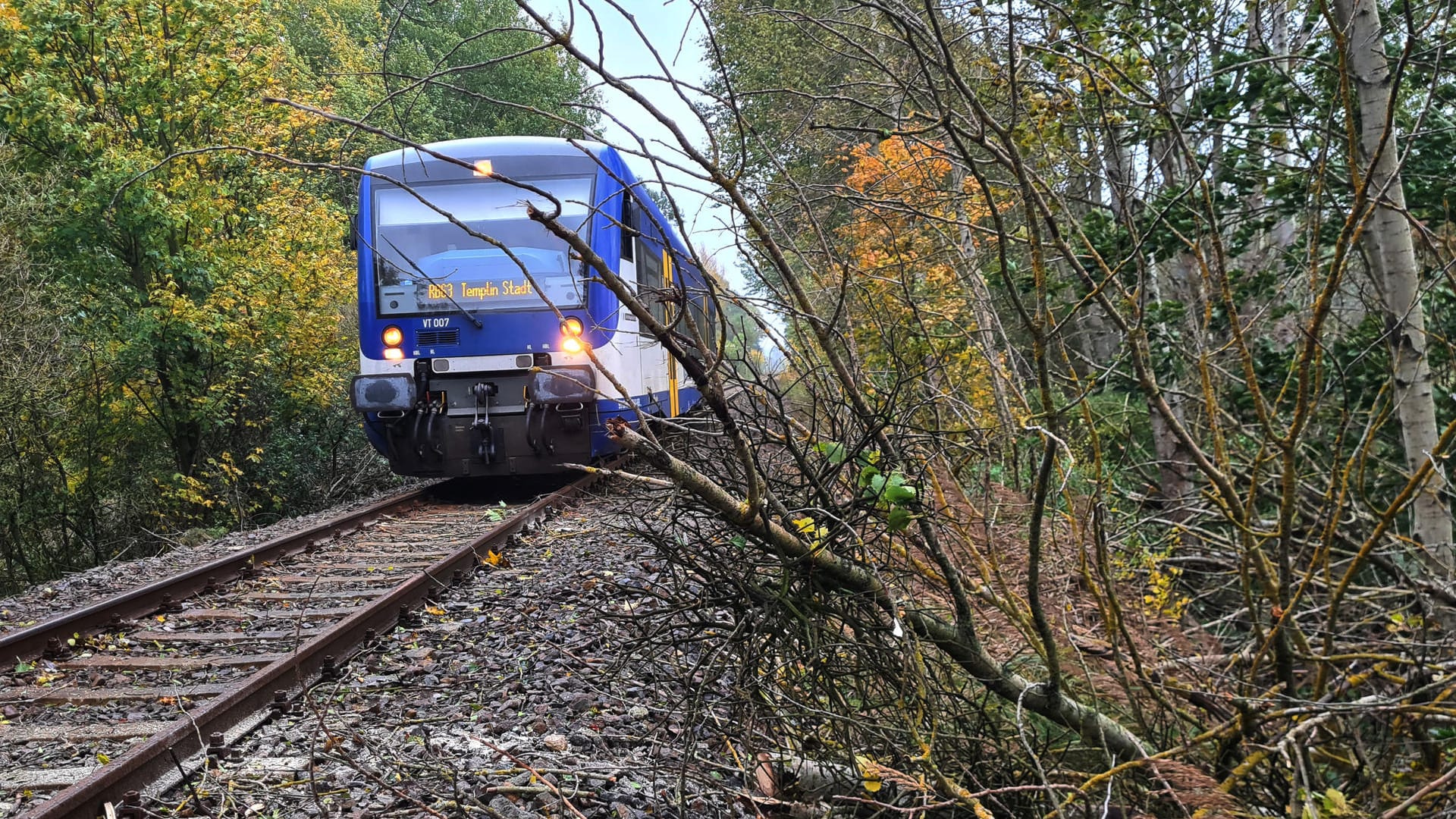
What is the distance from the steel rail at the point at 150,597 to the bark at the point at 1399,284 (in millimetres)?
6115

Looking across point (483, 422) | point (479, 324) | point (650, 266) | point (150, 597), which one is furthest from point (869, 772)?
point (650, 266)

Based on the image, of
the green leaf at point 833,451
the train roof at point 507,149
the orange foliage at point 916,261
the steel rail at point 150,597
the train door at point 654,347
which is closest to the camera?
the green leaf at point 833,451

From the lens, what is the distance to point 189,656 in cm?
464

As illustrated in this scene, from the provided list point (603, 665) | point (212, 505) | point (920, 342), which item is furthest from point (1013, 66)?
point (212, 505)

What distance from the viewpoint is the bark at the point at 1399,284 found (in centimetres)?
344

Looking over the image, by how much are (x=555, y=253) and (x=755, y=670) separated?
6920 mm

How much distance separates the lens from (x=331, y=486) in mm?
15422

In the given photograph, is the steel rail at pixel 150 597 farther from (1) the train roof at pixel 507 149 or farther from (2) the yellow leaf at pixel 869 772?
(2) the yellow leaf at pixel 869 772

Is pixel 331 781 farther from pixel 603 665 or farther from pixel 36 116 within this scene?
pixel 36 116

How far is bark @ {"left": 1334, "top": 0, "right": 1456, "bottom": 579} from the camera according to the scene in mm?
3436

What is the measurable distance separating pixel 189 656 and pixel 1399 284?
217 inches

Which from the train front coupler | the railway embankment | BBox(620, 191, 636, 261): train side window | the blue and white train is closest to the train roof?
the blue and white train

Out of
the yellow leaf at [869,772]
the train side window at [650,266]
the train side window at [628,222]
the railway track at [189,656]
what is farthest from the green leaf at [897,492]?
the train side window at [650,266]

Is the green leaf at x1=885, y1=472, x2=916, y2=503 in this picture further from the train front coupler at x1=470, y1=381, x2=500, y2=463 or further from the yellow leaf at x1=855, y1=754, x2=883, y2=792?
the train front coupler at x1=470, y1=381, x2=500, y2=463
